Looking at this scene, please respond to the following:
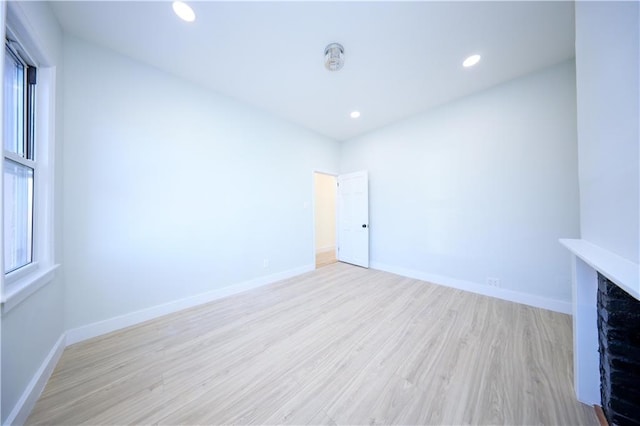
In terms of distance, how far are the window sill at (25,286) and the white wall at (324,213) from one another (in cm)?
477

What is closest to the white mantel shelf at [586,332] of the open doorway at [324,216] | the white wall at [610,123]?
the white wall at [610,123]

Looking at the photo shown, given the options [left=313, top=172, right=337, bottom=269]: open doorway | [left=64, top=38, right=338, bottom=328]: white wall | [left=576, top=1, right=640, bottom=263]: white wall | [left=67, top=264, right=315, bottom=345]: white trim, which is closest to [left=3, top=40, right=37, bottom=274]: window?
[left=64, top=38, right=338, bottom=328]: white wall

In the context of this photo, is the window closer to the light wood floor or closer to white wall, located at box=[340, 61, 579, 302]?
the light wood floor

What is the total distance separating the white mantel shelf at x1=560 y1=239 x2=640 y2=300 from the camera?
0.66m

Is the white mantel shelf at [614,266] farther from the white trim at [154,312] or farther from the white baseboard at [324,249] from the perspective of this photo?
the white baseboard at [324,249]

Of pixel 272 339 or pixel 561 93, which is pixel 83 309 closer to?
pixel 272 339

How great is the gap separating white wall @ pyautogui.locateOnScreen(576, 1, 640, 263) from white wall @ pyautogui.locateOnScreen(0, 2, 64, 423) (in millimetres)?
3049

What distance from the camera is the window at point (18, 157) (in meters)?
1.21

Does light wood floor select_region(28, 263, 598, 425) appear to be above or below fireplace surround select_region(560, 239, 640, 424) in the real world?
below

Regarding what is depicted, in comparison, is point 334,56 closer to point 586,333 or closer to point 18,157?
point 18,157

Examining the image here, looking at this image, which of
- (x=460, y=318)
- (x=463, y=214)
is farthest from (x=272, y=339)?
(x=463, y=214)

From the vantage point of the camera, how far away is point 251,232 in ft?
10.0

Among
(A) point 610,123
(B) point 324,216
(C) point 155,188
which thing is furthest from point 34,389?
(B) point 324,216

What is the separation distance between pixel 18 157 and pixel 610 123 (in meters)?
3.40
